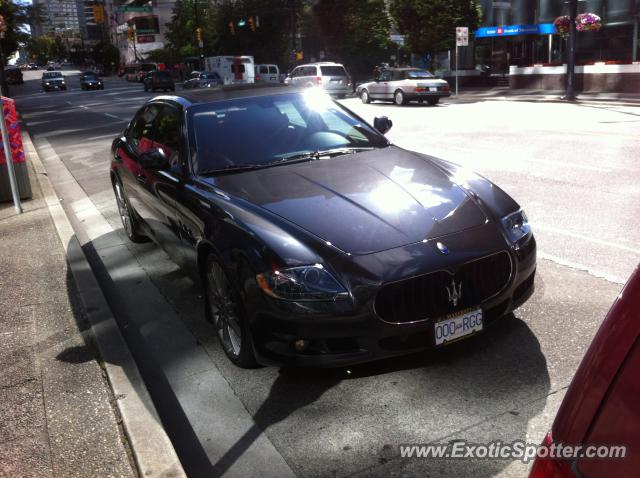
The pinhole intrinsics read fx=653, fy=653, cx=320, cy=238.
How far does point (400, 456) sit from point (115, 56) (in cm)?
13591

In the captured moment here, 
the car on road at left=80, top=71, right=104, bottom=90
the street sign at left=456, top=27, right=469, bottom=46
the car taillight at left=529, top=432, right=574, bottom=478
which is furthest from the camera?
the car on road at left=80, top=71, right=104, bottom=90

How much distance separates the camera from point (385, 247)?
11.4 ft

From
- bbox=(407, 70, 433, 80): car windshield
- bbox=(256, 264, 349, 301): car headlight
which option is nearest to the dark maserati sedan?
bbox=(256, 264, 349, 301): car headlight

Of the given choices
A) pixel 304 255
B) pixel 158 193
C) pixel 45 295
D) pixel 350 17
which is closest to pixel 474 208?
pixel 304 255

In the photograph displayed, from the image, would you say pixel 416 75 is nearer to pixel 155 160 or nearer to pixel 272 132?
pixel 272 132

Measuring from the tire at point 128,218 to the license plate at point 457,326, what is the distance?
4.12m

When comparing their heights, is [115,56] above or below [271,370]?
above

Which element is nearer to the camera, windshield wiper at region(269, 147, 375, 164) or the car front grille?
the car front grille

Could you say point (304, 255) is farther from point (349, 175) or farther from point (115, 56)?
point (115, 56)

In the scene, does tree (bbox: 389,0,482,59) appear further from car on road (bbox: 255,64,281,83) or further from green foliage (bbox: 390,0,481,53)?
car on road (bbox: 255,64,281,83)

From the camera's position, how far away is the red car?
1.18 meters

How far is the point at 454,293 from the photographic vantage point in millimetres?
3500

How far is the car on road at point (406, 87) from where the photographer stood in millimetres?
25375

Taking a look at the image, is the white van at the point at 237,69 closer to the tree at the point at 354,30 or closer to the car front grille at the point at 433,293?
the tree at the point at 354,30
